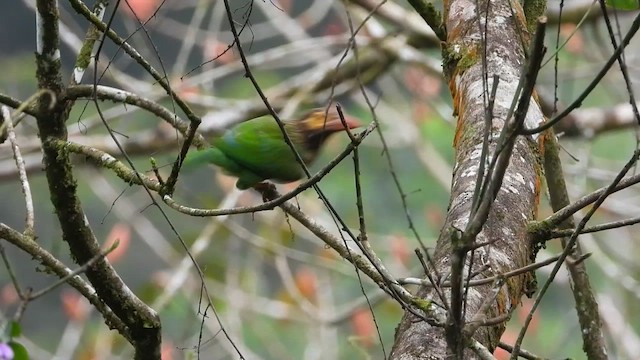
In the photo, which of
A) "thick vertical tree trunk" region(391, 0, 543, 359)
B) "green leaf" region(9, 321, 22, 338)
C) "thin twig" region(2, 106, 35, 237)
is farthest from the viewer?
"thin twig" region(2, 106, 35, 237)

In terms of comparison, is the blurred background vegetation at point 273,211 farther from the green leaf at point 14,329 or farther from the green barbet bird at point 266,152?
the green leaf at point 14,329

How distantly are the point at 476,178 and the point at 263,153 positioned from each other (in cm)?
73

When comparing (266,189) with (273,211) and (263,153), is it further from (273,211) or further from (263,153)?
(273,211)

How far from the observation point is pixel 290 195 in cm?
130

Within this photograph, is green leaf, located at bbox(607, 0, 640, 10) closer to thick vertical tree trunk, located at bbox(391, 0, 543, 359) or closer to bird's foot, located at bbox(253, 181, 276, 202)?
thick vertical tree trunk, located at bbox(391, 0, 543, 359)

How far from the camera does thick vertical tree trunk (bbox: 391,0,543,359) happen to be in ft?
4.23

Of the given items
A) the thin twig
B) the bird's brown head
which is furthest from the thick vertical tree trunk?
the thin twig

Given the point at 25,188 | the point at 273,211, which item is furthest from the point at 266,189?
the point at 273,211

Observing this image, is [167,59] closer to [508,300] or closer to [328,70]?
[328,70]

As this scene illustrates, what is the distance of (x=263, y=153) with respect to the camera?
6.90ft

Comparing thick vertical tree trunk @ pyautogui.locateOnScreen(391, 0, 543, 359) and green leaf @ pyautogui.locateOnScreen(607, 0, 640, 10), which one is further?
green leaf @ pyautogui.locateOnScreen(607, 0, 640, 10)

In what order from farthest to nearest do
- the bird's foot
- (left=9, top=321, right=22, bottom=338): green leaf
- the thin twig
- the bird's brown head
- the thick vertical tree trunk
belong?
the bird's foot
the bird's brown head
the thin twig
the thick vertical tree trunk
(left=9, top=321, right=22, bottom=338): green leaf

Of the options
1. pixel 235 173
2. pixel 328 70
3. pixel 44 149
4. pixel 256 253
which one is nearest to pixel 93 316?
pixel 256 253

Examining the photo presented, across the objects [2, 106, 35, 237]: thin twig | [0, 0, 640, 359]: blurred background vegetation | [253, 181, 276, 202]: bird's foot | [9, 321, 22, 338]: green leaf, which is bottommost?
[9, 321, 22, 338]: green leaf
